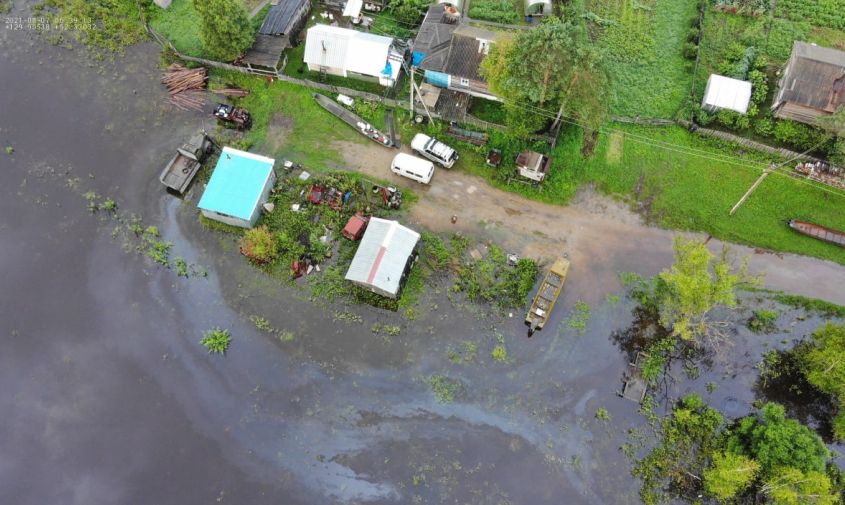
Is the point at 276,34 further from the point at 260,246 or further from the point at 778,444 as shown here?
the point at 778,444

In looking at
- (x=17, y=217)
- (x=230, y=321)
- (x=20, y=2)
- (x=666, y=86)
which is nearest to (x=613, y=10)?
(x=666, y=86)

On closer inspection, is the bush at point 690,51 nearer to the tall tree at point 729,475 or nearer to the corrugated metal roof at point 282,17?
the tall tree at point 729,475

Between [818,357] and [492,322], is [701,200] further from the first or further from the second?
[492,322]

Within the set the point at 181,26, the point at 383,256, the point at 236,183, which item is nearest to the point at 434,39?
the point at 383,256

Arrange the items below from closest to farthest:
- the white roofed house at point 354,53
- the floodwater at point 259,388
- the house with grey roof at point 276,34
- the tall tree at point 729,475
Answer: the tall tree at point 729,475, the floodwater at point 259,388, the white roofed house at point 354,53, the house with grey roof at point 276,34

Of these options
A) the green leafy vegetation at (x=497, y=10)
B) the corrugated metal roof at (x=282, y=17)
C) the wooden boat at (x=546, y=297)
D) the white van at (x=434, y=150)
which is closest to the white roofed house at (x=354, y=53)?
the corrugated metal roof at (x=282, y=17)

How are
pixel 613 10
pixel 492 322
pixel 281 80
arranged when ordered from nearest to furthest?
1. pixel 492 322
2. pixel 281 80
3. pixel 613 10

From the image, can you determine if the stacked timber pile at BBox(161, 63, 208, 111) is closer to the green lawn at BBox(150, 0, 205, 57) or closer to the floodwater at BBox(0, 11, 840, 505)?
the green lawn at BBox(150, 0, 205, 57)

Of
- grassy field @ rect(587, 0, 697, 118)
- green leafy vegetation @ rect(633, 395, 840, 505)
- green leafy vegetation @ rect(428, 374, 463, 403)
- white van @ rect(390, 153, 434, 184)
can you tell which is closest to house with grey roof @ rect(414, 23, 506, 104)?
white van @ rect(390, 153, 434, 184)
